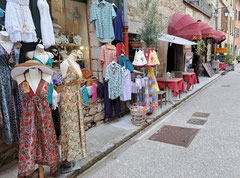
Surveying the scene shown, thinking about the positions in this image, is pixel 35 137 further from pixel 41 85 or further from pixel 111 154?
pixel 111 154

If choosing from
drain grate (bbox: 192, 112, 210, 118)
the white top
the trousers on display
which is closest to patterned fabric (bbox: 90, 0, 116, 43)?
the trousers on display

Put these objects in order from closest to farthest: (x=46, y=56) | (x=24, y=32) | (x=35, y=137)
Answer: (x=35, y=137), (x=24, y=32), (x=46, y=56)

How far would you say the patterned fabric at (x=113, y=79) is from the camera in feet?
15.7

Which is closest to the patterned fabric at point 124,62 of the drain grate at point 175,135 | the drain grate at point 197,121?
the drain grate at point 175,135

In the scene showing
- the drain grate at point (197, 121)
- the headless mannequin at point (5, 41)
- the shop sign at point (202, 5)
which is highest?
the shop sign at point (202, 5)

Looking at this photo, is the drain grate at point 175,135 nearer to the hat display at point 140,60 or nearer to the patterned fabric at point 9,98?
the hat display at point 140,60

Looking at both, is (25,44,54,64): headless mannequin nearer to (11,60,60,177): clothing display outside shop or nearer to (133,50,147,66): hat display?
(11,60,60,177): clothing display outside shop

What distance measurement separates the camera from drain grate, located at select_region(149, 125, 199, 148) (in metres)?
4.06

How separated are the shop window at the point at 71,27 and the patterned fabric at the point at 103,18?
43 centimetres

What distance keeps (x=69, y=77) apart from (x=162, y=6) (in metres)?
7.09

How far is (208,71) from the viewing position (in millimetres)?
13875

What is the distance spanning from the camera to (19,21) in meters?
2.98

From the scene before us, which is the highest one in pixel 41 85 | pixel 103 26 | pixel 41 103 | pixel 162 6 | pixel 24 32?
pixel 162 6

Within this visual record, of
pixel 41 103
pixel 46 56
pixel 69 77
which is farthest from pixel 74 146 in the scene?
pixel 46 56
